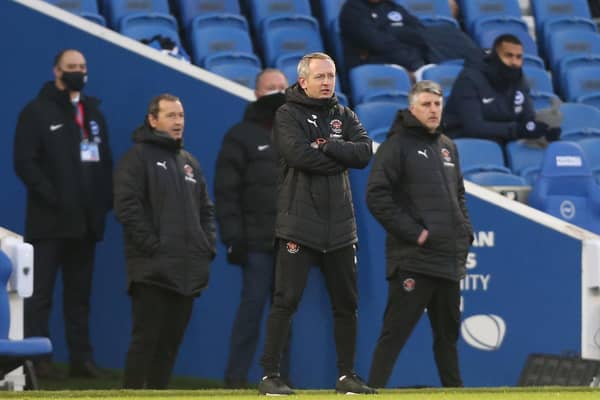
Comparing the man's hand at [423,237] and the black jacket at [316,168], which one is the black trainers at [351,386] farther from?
the man's hand at [423,237]

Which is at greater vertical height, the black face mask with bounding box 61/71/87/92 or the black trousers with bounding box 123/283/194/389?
the black face mask with bounding box 61/71/87/92

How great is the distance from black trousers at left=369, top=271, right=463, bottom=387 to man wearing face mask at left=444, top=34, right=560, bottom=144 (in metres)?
3.21

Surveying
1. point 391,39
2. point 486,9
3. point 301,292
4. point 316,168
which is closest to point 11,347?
point 301,292

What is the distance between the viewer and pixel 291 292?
808cm

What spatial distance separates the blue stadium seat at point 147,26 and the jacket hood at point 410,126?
3.97 m

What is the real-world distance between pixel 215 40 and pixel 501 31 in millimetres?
2593

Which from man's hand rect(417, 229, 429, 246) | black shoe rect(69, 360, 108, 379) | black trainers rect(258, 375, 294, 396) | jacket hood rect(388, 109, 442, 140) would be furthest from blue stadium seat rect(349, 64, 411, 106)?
black trainers rect(258, 375, 294, 396)

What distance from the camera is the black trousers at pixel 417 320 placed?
932cm

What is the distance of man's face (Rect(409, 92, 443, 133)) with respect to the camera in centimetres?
942

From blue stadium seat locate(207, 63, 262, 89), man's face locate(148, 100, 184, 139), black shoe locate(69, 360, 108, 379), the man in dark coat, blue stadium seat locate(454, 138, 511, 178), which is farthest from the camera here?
the man in dark coat

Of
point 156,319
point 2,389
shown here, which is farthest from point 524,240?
point 2,389

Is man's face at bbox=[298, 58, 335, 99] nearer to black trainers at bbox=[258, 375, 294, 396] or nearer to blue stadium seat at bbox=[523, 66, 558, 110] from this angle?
black trainers at bbox=[258, 375, 294, 396]

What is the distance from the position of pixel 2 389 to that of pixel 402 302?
2132 millimetres

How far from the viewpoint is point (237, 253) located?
10.5 m
